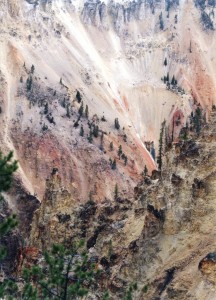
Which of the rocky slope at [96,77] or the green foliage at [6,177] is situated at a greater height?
the rocky slope at [96,77]

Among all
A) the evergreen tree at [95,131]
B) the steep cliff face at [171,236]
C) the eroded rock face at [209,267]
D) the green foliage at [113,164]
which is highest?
the evergreen tree at [95,131]

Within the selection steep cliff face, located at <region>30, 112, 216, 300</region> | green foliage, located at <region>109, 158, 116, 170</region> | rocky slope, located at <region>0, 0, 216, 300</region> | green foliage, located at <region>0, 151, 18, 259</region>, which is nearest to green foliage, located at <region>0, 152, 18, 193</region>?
green foliage, located at <region>0, 151, 18, 259</region>

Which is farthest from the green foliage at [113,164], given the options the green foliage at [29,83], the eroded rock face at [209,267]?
the eroded rock face at [209,267]

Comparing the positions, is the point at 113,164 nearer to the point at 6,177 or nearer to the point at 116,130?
the point at 116,130

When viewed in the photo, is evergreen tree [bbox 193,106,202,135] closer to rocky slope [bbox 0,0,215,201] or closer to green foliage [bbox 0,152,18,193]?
green foliage [bbox 0,152,18,193]

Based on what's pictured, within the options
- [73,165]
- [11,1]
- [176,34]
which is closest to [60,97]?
[73,165]

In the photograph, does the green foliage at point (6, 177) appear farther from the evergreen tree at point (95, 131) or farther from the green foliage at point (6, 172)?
the evergreen tree at point (95, 131)

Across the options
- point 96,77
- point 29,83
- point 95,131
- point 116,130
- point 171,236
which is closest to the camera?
point 171,236

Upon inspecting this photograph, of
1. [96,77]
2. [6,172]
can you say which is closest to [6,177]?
[6,172]
